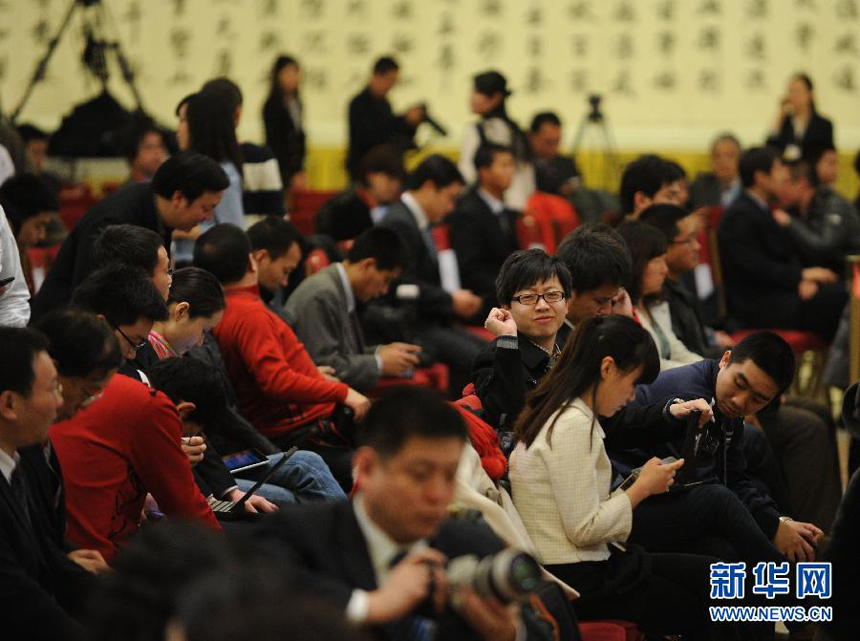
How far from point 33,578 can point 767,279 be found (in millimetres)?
4707

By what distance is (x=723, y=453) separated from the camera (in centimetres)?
382

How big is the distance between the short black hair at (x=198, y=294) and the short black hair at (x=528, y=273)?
770 millimetres

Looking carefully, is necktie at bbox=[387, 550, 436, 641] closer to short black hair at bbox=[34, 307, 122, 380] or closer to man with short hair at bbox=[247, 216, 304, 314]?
short black hair at bbox=[34, 307, 122, 380]

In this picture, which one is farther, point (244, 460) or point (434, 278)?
point (434, 278)

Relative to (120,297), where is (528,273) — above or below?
below

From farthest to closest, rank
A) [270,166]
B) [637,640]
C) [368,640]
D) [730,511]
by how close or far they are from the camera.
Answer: [270,166] → [730,511] → [637,640] → [368,640]

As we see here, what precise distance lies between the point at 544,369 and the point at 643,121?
7073 millimetres

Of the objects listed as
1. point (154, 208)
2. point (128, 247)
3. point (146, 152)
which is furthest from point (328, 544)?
point (146, 152)

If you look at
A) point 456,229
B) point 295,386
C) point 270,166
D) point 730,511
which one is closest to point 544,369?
point 730,511

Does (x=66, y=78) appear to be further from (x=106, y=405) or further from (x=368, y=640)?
(x=368, y=640)

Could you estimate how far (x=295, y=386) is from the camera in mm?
4156

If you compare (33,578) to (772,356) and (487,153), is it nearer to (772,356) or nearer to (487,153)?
(772,356)

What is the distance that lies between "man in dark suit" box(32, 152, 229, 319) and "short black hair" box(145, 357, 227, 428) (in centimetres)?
65

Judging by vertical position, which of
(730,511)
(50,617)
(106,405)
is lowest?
(730,511)
